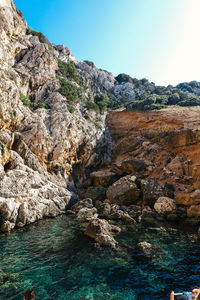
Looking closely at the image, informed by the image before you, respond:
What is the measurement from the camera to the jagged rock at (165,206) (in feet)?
68.3

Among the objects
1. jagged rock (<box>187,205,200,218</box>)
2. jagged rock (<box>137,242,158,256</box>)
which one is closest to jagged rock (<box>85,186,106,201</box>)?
jagged rock (<box>187,205,200,218</box>)

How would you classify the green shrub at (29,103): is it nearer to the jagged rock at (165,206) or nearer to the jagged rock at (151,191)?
the jagged rock at (151,191)

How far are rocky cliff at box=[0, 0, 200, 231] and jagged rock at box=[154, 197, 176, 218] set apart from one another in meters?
1.67

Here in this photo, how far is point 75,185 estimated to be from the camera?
101 feet

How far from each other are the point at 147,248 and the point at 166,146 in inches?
964

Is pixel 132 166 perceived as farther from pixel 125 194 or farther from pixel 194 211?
pixel 194 211

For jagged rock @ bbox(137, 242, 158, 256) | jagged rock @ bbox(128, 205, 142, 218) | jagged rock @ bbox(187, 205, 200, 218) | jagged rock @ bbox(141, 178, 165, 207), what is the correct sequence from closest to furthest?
jagged rock @ bbox(137, 242, 158, 256) < jagged rock @ bbox(187, 205, 200, 218) < jagged rock @ bbox(128, 205, 142, 218) < jagged rock @ bbox(141, 178, 165, 207)

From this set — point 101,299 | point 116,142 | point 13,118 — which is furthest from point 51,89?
point 101,299

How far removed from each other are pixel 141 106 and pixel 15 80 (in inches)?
1219

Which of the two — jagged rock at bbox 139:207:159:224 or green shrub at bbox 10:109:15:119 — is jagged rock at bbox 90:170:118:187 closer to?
jagged rock at bbox 139:207:159:224

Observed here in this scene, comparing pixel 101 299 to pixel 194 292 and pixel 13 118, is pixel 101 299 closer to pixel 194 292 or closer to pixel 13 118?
pixel 194 292

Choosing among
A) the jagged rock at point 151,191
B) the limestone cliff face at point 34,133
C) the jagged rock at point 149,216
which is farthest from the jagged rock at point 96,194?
the jagged rock at point 149,216

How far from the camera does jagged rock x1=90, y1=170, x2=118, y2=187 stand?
99.5 ft

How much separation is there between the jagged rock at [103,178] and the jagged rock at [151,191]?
636cm
